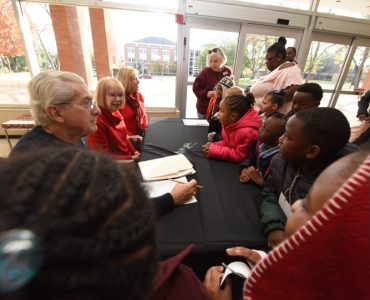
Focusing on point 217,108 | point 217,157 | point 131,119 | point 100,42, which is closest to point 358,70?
point 217,108

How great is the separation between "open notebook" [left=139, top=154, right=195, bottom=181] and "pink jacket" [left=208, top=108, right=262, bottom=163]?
0.27 meters

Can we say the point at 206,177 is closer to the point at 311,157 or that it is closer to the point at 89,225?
the point at 311,157

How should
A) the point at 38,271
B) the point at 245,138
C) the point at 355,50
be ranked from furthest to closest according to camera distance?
the point at 355,50
the point at 245,138
the point at 38,271

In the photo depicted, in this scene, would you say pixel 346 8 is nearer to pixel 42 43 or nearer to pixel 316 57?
pixel 316 57

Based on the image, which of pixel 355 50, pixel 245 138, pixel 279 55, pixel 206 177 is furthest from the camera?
pixel 355 50

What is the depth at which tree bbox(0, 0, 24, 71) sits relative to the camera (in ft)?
10.7

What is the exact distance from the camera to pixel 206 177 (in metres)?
1.37

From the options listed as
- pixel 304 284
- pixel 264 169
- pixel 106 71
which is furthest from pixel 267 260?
pixel 106 71

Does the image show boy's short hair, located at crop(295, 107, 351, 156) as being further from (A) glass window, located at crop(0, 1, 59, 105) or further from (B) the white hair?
(A) glass window, located at crop(0, 1, 59, 105)

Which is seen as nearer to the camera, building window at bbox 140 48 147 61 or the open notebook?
the open notebook

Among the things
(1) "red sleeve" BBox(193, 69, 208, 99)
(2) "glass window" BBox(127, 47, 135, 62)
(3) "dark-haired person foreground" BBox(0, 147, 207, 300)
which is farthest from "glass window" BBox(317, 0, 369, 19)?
(3) "dark-haired person foreground" BBox(0, 147, 207, 300)

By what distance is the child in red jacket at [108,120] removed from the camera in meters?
1.98

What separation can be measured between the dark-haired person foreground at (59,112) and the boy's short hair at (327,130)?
650 millimetres

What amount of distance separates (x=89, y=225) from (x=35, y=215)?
71mm
